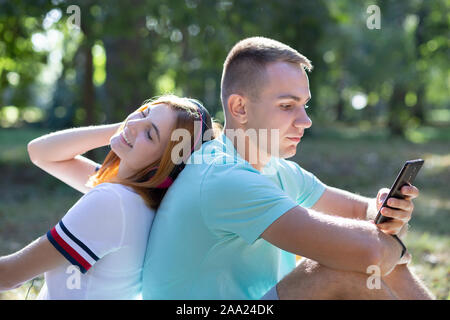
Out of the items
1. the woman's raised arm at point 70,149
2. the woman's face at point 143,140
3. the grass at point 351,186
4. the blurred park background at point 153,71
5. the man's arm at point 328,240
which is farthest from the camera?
the blurred park background at point 153,71

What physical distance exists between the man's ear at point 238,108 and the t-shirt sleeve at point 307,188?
1.82 feet

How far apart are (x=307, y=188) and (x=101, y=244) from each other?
4.56 feet

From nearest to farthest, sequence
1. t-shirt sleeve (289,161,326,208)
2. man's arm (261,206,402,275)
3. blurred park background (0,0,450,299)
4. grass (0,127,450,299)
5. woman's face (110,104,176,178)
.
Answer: man's arm (261,206,402,275), woman's face (110,104,176,178), t-shirt sleeve (289,161,326,208), grass (0,127,450,299), blurred park background (0,0,450,299)

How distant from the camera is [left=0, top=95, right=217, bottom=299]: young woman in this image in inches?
86.5

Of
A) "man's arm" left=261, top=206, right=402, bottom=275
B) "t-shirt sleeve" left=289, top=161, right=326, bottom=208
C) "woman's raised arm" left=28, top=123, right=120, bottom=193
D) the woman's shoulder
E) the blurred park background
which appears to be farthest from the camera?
the blurred park background

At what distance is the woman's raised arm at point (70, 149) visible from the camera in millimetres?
2971

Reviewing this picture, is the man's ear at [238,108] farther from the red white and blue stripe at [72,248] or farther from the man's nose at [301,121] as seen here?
the red white and blue stripe at [72,248]

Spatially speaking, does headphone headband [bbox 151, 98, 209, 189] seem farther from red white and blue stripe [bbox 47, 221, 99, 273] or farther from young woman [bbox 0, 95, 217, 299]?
red white and blue stripe [bbox 47, 221, 99, 273]

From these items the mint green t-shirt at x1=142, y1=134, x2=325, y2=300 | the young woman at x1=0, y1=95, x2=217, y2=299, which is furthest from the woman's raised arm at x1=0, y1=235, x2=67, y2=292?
the mint green t-shirt at x1=142, y1=134, x2=325, y2=300

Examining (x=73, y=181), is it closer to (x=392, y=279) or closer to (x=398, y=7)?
(x=392, y=279)

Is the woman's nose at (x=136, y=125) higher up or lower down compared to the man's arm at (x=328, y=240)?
higher up

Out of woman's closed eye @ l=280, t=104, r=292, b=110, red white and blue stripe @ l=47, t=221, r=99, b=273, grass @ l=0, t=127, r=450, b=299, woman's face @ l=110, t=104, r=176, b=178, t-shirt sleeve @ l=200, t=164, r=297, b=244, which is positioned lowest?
grass @ l=0, t=127, r=450, b=299

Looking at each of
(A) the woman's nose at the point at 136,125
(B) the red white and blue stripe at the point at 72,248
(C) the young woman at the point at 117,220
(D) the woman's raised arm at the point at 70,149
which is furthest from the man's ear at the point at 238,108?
(B) the red white and blue stripe at the point at 72,248

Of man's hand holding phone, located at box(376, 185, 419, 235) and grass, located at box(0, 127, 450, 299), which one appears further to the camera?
grass, located at box(0, 127, 450, 299)
